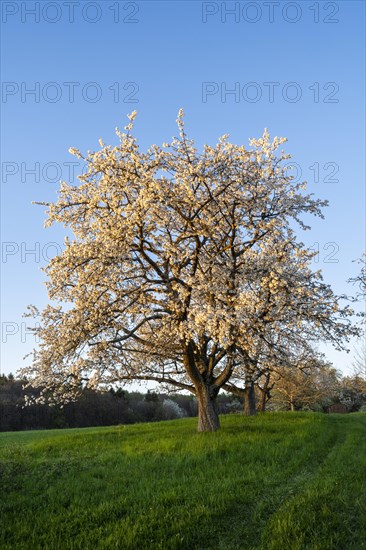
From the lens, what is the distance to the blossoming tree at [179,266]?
1975 centimetres

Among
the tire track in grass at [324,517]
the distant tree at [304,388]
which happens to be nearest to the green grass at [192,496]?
the tire track in grass at [324,517]

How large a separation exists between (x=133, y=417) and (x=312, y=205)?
2635 inches

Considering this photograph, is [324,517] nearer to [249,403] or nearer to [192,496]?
[192,496]

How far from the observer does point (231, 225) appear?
22.4 meters

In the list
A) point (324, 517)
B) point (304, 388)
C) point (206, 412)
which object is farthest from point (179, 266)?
point (304, 388)

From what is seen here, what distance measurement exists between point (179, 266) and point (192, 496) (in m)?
11.6

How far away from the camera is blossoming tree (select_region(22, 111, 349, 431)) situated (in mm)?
19750

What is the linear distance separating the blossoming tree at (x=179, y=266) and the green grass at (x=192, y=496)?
3952 millimetres

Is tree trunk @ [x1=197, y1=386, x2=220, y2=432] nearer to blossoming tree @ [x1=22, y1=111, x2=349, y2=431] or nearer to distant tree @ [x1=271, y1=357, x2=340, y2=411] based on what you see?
blossoming tree @ [x1=22, y1=111, x2=349, y2=431]

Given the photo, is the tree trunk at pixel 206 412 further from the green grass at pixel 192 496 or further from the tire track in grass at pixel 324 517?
the tire track in grass at pixel 324 517

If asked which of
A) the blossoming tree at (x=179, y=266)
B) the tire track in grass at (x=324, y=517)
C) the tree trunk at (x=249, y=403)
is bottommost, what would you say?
the tire track in grass at (x=324, y=517)

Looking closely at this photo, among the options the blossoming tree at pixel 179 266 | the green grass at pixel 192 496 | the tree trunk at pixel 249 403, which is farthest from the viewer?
the tree trunk at pixel 249 403

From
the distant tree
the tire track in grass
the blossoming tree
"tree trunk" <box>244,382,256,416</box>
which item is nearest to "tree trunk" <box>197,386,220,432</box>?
the blossoming tree

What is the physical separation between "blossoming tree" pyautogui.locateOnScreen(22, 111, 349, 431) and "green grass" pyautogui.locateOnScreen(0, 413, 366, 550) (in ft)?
13.0
